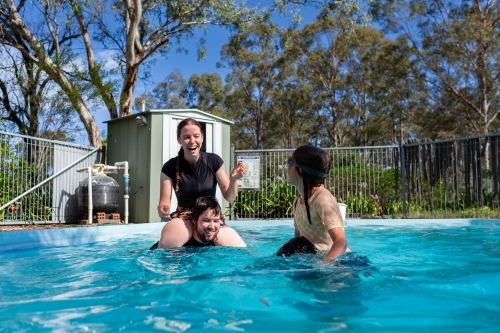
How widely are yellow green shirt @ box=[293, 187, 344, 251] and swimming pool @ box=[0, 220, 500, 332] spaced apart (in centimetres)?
15

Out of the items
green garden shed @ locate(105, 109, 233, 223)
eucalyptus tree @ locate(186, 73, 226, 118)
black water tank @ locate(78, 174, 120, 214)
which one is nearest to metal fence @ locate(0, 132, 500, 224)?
black water tank @ locate(78, 174, 120, 214)

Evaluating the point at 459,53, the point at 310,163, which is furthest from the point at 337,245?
Result: the point at 459,53

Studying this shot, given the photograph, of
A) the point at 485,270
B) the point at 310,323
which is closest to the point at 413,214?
the point at 485,270

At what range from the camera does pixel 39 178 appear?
32.2ft

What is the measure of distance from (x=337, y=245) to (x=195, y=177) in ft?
5.51

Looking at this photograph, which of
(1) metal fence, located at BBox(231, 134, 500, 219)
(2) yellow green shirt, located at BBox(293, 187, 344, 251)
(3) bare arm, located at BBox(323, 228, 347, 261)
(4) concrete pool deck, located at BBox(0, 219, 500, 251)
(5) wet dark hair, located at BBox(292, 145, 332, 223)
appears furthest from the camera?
(1) metal fence, located at BBox(231, 134, 500, 219)

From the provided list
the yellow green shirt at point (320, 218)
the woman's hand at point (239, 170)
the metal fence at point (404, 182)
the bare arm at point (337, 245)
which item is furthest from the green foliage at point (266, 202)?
the bare arm at point (337, 245)

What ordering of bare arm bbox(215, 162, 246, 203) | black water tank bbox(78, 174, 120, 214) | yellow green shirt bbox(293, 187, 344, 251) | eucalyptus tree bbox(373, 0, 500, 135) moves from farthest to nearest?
1. eucalyptus tree bbox(373, 0, 500, 135)
2. black water tank bbox(78, 174, 120, 214)
3. bare arm bbox(215, 162, 246, 203)
4. yellow green shirt bbox(293, 187, 344, 251)

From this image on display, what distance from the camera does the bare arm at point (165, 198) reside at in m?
3.82

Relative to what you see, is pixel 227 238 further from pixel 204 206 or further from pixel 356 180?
pixel 356 180

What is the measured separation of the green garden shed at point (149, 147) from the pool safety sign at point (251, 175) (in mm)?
743

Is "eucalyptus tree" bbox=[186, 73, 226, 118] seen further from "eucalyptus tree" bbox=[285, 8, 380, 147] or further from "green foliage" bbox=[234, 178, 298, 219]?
"green foliage" bbox=[234, 178, 298, 219]

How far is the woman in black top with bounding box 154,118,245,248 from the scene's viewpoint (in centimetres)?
384

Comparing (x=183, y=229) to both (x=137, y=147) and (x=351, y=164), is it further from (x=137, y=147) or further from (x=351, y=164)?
(x=351, y=164)
